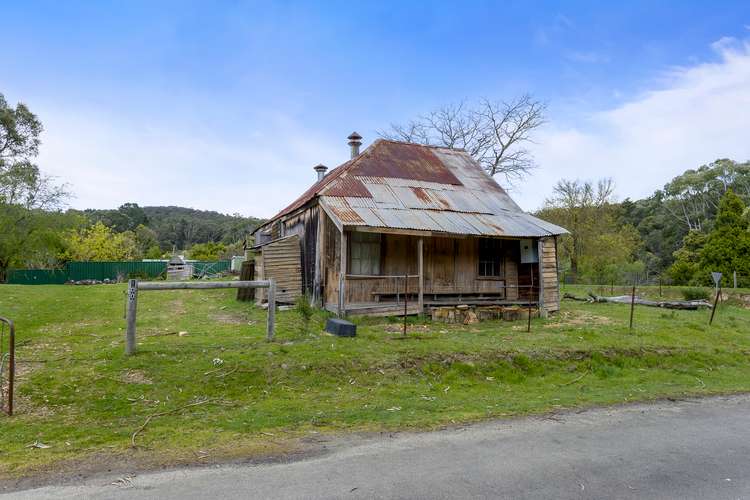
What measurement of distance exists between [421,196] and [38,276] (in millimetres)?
30101

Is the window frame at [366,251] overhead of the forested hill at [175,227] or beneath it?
beneath

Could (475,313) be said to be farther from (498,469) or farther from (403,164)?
(498,469)

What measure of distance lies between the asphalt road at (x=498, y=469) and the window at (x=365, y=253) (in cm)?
840

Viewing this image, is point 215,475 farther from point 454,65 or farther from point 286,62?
point 454,65

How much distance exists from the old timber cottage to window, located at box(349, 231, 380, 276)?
1.2 inches

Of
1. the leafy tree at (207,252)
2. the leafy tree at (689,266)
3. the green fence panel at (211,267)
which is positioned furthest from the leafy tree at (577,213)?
the leafy tree at (207,252)

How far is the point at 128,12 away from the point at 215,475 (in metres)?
13.2

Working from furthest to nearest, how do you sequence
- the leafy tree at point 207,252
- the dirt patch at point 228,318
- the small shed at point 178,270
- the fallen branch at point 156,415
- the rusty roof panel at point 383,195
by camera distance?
the leafy tree at point 207,252 → the small shed at point 178,270 → the rusty roof panel at point 383,195 → the dirt patch at point 228,318 → the fallen branch at point 156,415

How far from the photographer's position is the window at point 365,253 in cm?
1338

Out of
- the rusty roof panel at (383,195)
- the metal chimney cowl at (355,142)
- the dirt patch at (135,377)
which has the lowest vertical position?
the dirt patch at (135,377)

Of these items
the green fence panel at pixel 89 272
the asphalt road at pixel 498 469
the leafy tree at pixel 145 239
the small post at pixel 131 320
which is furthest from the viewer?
the leafy tree at pixel 145 239

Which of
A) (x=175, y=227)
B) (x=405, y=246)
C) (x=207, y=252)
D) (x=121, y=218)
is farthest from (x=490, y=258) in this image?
(x=175, y=227)

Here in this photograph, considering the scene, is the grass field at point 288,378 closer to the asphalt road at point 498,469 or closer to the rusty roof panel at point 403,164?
the asphalt road at point 498,469

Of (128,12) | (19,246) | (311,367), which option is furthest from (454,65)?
(19,246)
